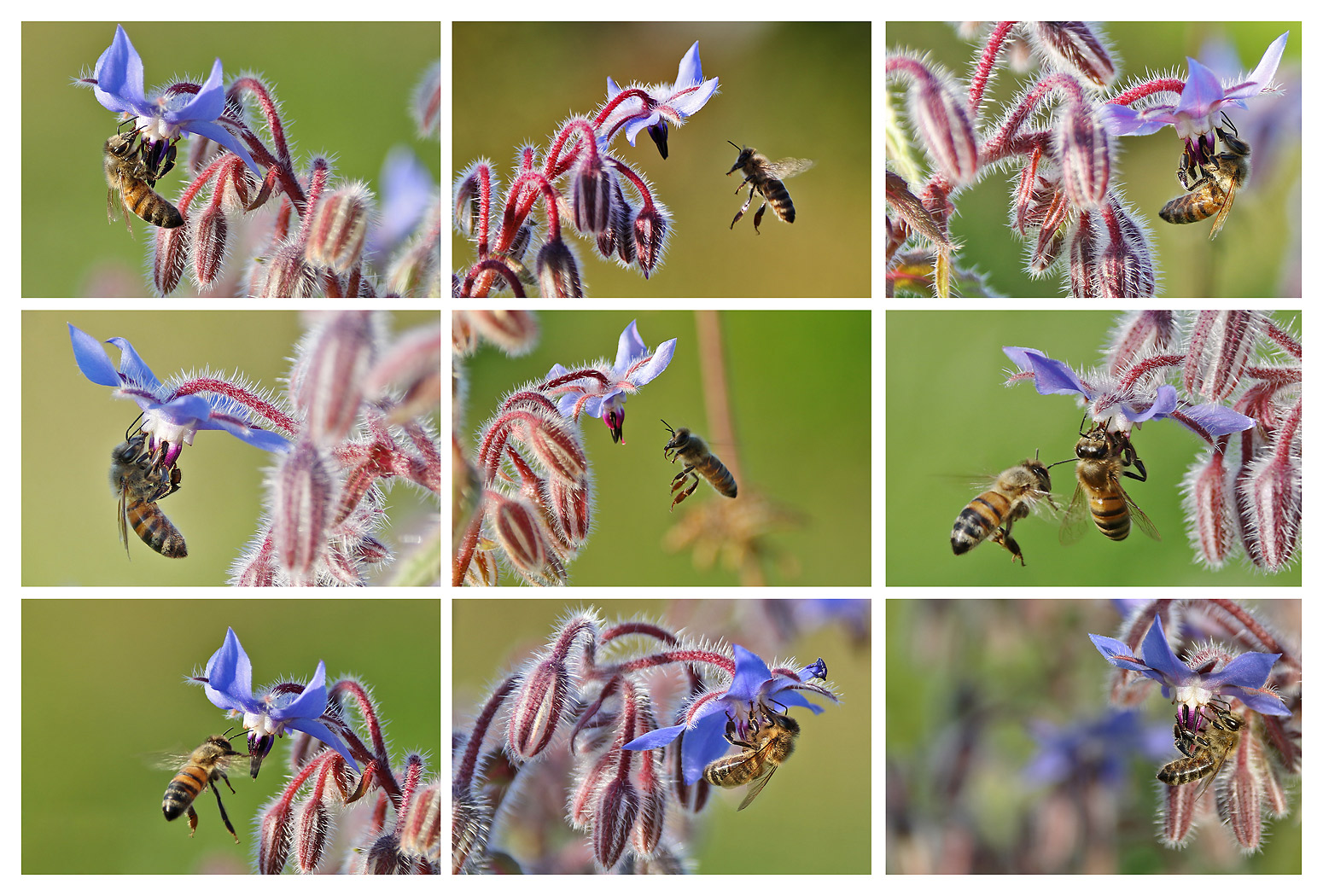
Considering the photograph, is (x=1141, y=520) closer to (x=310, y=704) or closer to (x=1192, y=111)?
(x=1192, y=111)

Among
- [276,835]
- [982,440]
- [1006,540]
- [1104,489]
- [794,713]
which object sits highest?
[982,440]

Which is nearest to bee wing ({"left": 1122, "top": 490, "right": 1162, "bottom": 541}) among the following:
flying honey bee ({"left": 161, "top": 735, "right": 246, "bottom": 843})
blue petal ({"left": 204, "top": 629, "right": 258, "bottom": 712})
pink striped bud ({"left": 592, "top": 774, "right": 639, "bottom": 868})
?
pink striped bud ({"left": 592, "top": 774, "right": 639, "bottom": 868})

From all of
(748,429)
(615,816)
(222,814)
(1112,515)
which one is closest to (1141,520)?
(1112,515)

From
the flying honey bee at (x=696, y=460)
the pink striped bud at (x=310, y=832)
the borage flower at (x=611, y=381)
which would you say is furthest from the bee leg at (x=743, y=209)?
the pink striped bud at (x=310, y=832)

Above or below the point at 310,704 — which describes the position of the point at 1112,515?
above

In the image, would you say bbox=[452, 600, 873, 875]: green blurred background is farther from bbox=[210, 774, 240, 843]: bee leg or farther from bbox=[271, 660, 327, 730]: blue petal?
bbox=[210, 774, 240, 843]: bee leg

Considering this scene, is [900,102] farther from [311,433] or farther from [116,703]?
[116,703]
